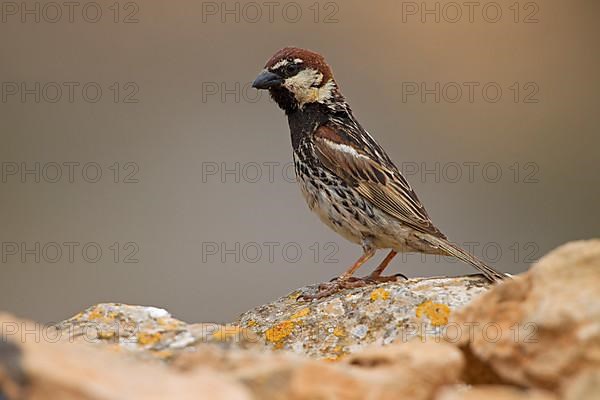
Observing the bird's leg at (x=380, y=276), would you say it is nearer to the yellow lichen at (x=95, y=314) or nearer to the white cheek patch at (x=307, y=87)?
the white cheek patch at (x=307, y=87)

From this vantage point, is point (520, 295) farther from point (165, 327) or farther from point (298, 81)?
point (298, 81)

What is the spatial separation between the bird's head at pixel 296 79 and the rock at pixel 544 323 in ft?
10.2

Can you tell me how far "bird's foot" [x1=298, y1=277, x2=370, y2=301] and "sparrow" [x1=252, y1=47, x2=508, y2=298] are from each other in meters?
0.04

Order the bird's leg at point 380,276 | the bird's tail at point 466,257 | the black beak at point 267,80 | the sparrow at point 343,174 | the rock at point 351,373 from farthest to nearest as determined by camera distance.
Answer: the black beak at point 267,80
the sparrow at point 343,174
the bird's leg at point 380,276
the bird's tail at point 466,257
the rock at point 351,373

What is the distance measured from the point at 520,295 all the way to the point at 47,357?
1.15m

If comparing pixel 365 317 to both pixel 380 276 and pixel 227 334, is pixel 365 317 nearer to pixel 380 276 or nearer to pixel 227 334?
pixel 227 334

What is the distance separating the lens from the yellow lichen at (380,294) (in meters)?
3.61

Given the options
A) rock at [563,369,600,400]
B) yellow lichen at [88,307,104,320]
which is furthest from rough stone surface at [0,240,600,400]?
yellow lichen at [88,307,104,320]

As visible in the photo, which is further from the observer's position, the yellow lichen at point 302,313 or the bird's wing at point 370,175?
the bird's wing at point 370,175

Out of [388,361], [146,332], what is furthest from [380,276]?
[388,361]

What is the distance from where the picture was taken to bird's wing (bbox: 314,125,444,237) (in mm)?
4902

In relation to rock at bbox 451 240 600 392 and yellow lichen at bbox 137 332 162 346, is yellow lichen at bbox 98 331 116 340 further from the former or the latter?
rock at bbox 451 240 600 392

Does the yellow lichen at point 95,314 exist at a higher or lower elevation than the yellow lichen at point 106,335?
higher

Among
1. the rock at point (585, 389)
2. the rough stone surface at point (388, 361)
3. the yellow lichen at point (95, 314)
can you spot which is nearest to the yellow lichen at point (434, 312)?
the rough stone surface at point (388, 361)
